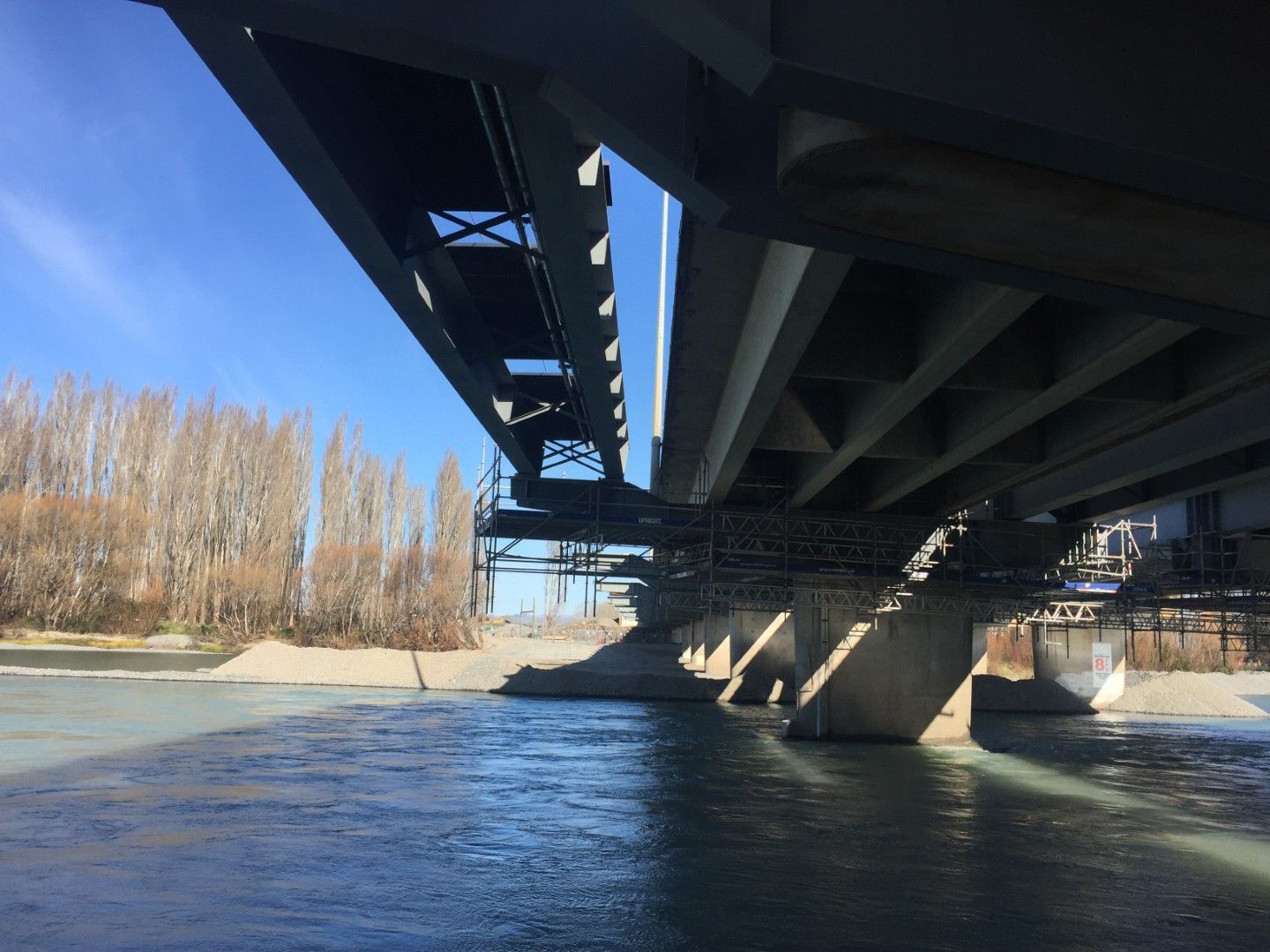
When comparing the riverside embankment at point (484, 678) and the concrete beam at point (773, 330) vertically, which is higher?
the concrete beam at point (773, 330)

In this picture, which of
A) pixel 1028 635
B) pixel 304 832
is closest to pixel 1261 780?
pixel 304 832

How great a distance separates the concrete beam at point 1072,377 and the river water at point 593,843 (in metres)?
6.14

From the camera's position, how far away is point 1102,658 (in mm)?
55500

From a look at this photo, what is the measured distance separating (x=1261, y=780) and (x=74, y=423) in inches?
2788

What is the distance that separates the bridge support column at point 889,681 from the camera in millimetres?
28391

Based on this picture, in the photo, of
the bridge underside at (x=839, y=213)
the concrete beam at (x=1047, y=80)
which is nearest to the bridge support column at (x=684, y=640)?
the bridge underside at (x=839, y=213)

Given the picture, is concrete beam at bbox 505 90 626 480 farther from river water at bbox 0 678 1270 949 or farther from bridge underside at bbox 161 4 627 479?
river water at bbox 0 678 1270 949

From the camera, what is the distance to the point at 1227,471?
19.5 metres

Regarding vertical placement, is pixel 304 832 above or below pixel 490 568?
below

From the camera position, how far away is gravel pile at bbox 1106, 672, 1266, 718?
5444 centimetres

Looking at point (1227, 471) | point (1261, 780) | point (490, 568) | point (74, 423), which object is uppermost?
point (74, 423)

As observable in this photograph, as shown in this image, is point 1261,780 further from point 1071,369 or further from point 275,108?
point 275,108

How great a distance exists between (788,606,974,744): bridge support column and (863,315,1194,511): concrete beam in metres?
10.7

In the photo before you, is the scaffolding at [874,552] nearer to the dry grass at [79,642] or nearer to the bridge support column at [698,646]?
the bridge support column at [698,646]
